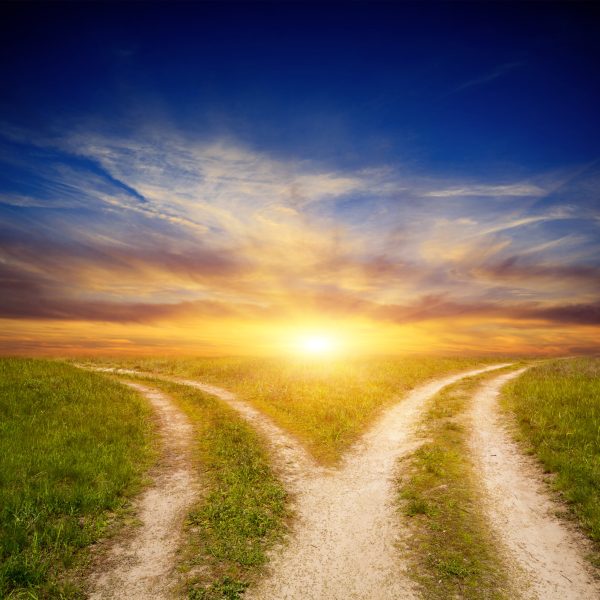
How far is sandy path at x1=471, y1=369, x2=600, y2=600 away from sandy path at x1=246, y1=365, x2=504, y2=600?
9.18ft

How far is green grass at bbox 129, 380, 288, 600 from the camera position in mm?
7664

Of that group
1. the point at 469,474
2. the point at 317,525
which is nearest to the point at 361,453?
the point at 469,474

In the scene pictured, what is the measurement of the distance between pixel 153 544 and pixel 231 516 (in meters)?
2.01

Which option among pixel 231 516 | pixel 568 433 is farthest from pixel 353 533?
pixel 568 433

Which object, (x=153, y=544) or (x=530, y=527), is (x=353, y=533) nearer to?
(x=530, y=527)

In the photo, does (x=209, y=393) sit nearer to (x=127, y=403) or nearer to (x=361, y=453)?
(x=127, y=403)

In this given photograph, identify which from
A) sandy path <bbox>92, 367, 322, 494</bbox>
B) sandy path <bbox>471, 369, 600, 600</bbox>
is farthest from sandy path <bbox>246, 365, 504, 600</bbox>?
sandy path <bbox>471, 369, 600, 600</bbox>

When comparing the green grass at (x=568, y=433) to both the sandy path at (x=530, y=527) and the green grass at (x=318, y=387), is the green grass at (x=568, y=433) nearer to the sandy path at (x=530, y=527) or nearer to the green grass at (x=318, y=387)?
the sandy path at (x=530, y=527)

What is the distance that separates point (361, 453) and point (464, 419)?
7372 mm

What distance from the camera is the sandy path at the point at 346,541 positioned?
7.47 meters

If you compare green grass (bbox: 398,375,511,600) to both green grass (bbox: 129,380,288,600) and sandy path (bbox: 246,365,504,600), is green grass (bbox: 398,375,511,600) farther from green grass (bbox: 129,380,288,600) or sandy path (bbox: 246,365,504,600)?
green grass (bbox: 129,380,288,600)

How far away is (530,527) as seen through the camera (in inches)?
376

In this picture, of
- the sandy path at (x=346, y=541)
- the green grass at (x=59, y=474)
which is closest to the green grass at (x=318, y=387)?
the sandy path at (x=346, y=541)

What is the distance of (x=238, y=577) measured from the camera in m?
7.62
